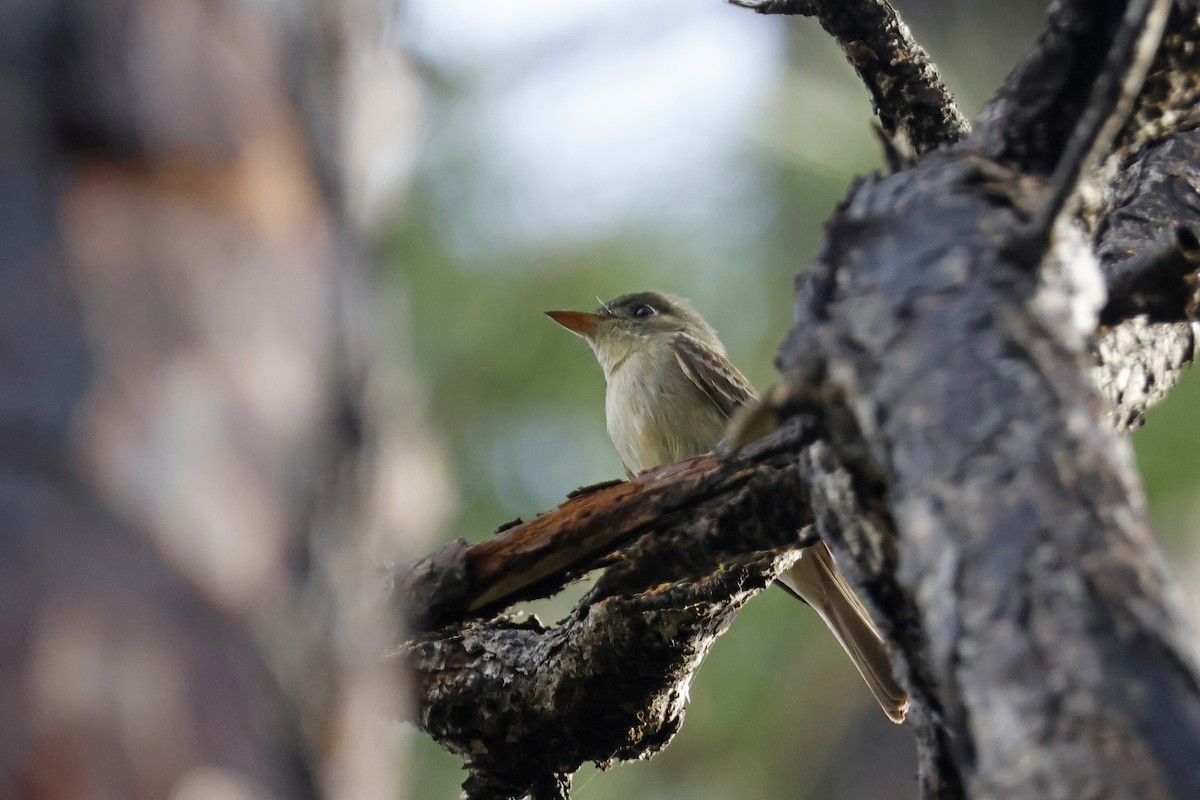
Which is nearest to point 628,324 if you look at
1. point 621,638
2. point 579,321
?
point 579,321

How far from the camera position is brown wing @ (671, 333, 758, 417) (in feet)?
17.5

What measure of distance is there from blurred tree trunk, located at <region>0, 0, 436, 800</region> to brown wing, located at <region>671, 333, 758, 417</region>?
4260 mm

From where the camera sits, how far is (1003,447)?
1.43 metres

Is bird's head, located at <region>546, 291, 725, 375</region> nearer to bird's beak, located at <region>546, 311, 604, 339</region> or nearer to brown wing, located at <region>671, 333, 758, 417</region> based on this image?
bird's beak, located at <region>546, 311, 604, 339</region>

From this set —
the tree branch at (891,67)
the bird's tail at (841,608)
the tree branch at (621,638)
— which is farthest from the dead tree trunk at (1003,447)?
the bird's tail at (841,608)

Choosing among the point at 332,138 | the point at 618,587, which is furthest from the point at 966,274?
the point at 618,587

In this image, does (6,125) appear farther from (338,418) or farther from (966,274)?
(966,274)

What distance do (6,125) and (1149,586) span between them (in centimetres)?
116

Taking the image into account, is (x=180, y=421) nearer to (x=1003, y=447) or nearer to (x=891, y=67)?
(x=1003, y=447)

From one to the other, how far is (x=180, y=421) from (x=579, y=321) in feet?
15.7

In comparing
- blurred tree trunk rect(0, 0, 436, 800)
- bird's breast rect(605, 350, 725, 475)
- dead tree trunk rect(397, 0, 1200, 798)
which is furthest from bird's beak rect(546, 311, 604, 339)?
blurred tree trunk rect(0, 0, 436, 800)

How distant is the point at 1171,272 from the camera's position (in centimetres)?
193

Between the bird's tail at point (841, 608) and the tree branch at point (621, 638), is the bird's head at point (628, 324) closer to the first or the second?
the bird's tail at point (841, 608)

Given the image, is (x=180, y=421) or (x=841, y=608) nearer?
(x=180, y=421)
